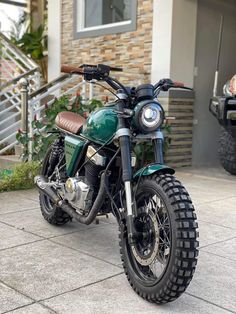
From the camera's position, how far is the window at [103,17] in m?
7.85

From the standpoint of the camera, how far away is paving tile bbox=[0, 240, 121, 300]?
2900mm

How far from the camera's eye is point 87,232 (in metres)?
4.08

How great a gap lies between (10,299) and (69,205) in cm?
109

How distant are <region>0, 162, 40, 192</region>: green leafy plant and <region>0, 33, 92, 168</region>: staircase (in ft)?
1.79

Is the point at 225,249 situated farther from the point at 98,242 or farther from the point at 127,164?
the point at 127,164

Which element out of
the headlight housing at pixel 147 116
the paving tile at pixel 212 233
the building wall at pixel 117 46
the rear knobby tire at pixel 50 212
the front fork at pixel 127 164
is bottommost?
the paving tile at pixel 212 233

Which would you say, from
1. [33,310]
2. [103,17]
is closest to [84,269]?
[33,310]

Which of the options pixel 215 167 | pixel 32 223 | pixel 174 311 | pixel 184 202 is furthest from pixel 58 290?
pixel 215 167

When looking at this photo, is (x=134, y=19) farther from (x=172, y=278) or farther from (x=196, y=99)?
(x=172, y=278)

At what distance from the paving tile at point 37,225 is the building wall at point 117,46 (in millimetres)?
3498

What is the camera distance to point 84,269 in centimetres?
321

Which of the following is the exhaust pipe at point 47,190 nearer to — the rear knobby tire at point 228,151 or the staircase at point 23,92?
the staircase at point 23,92

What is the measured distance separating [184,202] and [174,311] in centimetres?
62

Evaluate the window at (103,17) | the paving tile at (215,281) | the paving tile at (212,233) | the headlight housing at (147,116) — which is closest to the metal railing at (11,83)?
the window at (103,17)
